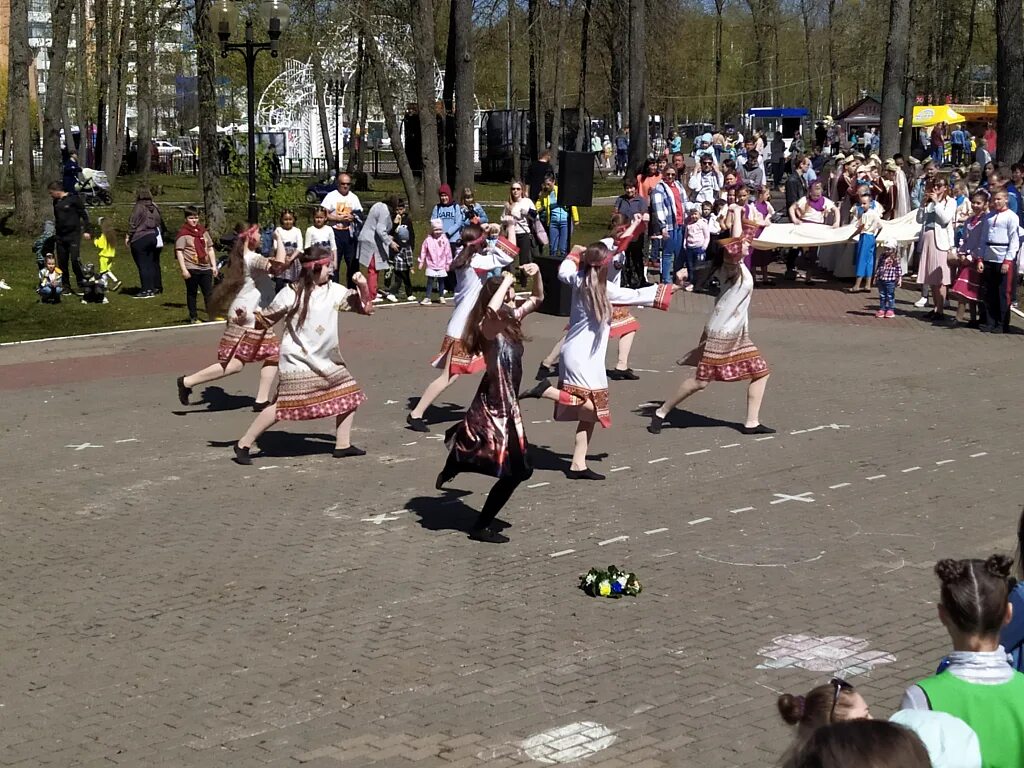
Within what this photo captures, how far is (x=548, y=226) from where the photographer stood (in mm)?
24109

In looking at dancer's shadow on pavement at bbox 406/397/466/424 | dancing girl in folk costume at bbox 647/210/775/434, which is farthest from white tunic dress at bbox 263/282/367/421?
dancing girl in folk costume at bbox 647/210/775/434

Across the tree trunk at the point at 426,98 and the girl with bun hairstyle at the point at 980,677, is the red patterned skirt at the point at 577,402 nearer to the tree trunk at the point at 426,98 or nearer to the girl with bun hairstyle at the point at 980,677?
the girl with bun hairstyle at the point at 980,677

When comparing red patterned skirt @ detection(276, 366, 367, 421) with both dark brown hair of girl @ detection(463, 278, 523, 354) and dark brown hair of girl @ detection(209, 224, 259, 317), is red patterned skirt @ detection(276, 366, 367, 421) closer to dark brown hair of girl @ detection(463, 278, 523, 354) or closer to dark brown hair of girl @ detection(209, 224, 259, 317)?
dark brown hair of girl @ detection(463, 278, 523, 354)

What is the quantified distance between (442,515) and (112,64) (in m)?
35.8

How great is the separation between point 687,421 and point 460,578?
4.99 meters

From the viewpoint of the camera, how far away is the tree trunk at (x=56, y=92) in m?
29.0

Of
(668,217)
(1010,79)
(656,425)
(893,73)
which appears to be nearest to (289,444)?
(656,425)

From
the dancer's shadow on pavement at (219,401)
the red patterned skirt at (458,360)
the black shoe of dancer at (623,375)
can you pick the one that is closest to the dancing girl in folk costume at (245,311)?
the dancer's shadow on pavement at (219,401)

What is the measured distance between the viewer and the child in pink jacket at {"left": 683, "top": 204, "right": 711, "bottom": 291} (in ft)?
74.4

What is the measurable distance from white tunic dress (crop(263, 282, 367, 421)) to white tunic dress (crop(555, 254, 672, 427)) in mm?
1699

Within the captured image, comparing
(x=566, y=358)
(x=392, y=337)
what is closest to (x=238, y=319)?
(x=566, y=358)

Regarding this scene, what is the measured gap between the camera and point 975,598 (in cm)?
383

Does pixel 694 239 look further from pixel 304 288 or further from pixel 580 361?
pixel 304 288

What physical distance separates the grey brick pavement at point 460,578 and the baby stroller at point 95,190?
78.3 feet
